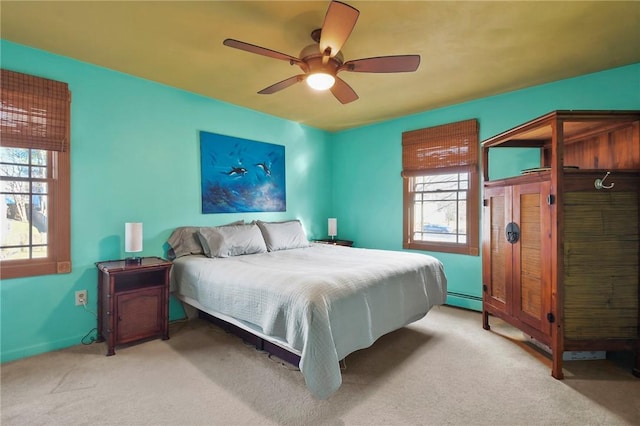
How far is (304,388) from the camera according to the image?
203 centimetres

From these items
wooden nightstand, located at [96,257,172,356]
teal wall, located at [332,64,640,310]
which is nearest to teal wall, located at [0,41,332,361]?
wooden nightstand, located at [96,257,172,356]

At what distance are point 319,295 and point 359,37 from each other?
193 cm

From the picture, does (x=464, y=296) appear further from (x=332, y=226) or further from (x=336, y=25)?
(x=336, y=25)

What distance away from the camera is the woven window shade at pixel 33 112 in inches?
92.7

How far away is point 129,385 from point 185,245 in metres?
1.46

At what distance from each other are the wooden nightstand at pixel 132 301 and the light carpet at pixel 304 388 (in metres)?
0.14

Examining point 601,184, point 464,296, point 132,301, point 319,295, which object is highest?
point 601,184

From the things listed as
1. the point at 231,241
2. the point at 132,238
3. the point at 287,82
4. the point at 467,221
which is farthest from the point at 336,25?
the point at 467,221

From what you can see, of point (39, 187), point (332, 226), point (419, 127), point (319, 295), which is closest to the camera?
point (319, 295)

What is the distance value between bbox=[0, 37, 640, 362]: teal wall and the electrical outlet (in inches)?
1.7

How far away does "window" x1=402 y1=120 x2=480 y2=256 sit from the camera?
3.71 metres

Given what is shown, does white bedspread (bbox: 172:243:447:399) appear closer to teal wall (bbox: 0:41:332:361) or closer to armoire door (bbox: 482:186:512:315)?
armoire door (bbox: 482:186:512:315)

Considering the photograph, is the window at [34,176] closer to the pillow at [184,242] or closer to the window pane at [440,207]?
the pillow at [184,242]

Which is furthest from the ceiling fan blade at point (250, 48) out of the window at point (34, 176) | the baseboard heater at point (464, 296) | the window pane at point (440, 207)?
the baseboard heater at point (464, 296)
